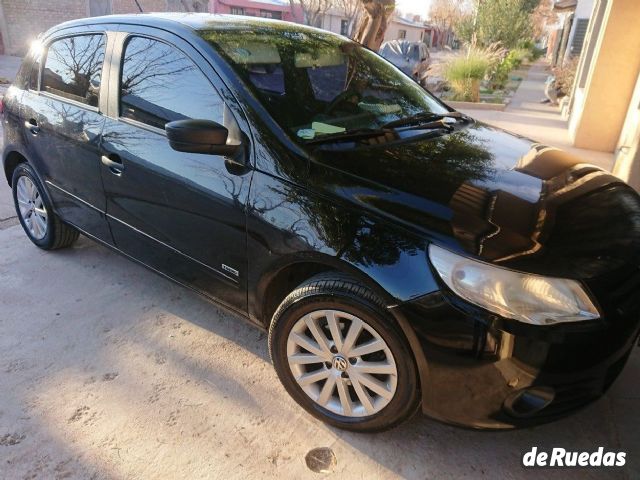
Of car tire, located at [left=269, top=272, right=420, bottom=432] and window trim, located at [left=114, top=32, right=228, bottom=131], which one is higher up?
window trim, located at [left=114, top=32, right=228, bottom=131]

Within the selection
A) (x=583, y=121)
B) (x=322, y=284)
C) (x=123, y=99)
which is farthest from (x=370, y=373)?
(x=583, y=121)

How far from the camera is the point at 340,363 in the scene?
2.15 m

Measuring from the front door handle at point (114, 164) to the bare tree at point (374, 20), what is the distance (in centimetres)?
610

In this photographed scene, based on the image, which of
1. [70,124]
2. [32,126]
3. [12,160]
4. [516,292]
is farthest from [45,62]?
[516,292]

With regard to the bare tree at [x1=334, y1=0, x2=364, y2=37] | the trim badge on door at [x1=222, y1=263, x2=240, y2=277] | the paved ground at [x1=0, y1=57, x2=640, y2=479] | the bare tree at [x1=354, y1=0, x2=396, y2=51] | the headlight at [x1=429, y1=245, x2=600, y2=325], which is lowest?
the paved ground at [x1=0, y1=57, x2=640, y2=479]

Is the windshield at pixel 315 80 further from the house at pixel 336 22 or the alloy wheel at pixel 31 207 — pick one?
the house at pixel 336 22

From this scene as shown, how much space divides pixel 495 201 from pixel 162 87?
1782 millimetres

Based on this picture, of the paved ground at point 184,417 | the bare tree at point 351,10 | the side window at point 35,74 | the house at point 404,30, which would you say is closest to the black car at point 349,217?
the paved ground at point 184,417

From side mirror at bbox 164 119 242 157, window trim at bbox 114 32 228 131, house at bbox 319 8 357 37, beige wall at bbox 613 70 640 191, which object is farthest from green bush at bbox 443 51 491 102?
house at bbox 319 8 357 37

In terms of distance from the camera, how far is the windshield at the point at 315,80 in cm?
242

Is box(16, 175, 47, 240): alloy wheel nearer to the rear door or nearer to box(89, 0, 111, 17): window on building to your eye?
the rear door

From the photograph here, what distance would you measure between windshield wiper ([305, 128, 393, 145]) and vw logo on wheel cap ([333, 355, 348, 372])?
959 mm

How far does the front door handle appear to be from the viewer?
280 centimetres

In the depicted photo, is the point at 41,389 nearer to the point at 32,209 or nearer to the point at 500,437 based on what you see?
the point at 32,209
